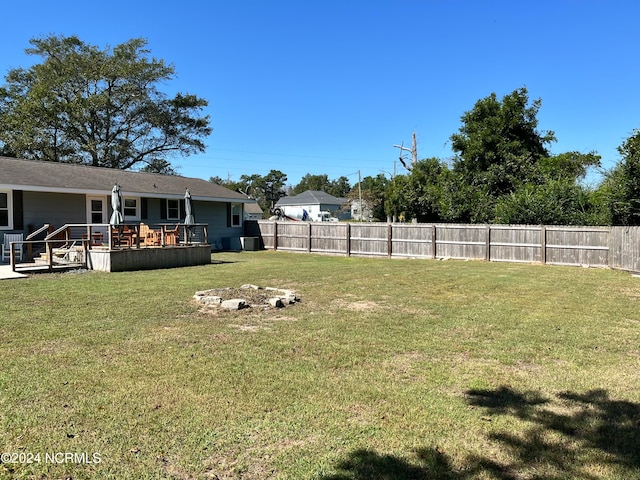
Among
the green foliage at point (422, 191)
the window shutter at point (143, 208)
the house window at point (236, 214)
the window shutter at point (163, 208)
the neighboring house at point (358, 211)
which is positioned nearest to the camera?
the window shutter at point (143, 208)

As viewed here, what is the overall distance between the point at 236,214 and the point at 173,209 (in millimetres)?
4095

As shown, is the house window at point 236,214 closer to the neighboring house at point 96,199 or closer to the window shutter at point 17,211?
the neighboring house at point 96,199

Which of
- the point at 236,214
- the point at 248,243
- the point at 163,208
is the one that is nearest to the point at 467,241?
the point at 248,243

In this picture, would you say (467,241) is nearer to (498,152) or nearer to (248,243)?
(498,152)

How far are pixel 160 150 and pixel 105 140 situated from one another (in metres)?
3.86

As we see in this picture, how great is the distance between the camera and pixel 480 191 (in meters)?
22.7

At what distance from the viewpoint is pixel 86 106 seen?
26.9m

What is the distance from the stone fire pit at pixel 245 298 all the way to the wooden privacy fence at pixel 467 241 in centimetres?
1094

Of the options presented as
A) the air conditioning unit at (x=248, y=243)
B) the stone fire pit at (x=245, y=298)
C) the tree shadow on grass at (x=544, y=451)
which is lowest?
the tree shadow on grass at (x=544, y=451)

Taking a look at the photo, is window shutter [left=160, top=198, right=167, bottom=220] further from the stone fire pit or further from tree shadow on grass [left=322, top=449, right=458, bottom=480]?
tree shadow on grass [left=322, top=449, right=458, bottom=480]

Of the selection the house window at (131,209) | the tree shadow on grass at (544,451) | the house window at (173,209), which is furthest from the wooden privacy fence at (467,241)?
the tree shadow on grass at (544,451)

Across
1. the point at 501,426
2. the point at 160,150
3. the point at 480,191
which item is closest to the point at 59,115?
the point at 160,150

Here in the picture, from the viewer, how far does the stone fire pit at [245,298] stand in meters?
7.41

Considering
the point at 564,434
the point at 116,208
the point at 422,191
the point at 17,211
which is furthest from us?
the point at 422,191
